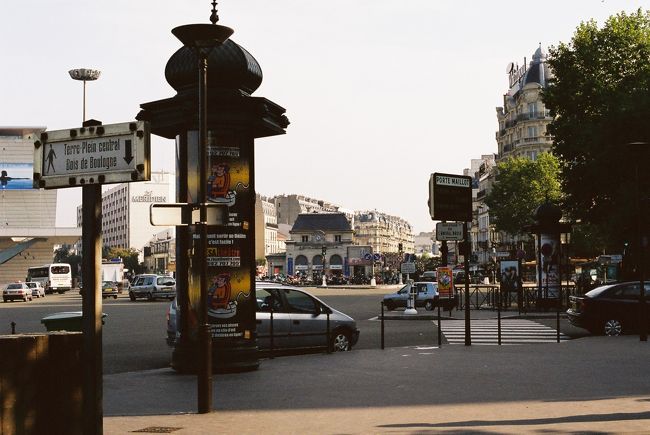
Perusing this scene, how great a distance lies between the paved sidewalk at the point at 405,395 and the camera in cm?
1000

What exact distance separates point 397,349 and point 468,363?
3.64 m

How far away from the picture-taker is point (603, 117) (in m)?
45.5

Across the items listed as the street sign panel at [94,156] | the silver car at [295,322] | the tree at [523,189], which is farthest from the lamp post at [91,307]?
the tree at [523,189]

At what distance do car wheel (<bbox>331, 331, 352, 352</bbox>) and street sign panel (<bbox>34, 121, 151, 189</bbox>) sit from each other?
43.2ft

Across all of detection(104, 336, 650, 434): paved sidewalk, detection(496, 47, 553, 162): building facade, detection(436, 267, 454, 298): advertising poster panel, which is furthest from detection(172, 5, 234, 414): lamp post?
detection(496, 47, 553, 162): building facade

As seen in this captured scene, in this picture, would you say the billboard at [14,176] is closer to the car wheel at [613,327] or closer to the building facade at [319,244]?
the building facade at [319,244]

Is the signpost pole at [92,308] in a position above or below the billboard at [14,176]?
below

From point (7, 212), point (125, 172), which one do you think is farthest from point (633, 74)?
point (7, 212)

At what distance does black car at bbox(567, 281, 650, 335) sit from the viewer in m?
24.5

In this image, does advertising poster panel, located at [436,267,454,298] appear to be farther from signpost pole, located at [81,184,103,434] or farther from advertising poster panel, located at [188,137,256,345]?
signpost pole, located at [81,184,103,434]

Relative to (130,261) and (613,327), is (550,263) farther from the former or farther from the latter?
(130,261)

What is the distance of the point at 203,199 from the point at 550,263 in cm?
3301

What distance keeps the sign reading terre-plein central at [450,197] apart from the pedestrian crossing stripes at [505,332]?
392 centimetres

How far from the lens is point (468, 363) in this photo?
16.8m
